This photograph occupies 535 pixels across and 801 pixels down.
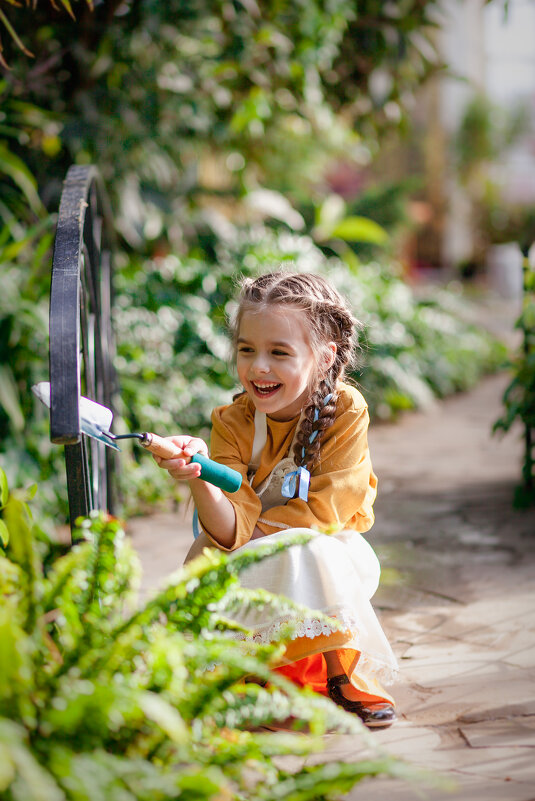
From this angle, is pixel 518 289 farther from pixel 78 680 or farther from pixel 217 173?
pixel 78 680

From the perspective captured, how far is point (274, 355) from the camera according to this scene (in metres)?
1.88

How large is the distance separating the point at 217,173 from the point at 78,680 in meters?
11.3

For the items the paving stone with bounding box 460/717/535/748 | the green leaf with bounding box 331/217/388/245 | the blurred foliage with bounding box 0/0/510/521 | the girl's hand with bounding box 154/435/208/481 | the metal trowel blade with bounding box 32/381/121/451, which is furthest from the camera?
the green leaf with bounding box 331/217/388/245

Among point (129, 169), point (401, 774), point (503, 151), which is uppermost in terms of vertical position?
point (503, 151)

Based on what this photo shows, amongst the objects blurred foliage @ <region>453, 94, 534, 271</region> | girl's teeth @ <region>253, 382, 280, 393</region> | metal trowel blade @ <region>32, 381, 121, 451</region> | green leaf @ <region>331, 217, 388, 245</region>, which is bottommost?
metal trowel blade @ <region>32, 381, 121, 451</region>

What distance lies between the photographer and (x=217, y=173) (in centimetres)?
1184

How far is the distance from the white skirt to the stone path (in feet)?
0.59

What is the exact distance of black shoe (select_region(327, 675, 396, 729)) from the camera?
1.78m

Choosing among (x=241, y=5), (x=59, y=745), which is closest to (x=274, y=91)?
(x=241, y=5)

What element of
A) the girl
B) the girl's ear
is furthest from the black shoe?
the girl's ear

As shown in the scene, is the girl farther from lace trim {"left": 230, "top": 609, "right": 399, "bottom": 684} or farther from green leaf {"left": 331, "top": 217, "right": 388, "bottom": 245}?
green leaf {"left": 331, "top": 217, "right": 388, "bottom": 245}

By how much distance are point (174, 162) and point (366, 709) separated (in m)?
4.63

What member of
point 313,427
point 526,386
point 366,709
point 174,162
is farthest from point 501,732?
point 174,162

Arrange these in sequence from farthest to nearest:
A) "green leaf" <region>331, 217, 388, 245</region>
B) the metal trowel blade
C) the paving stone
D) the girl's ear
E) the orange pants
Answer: "green leaf" <region>331, 217, 388, 245</region>, the girl's ear, the orange pants, the paving stone, the metal trowel blade
